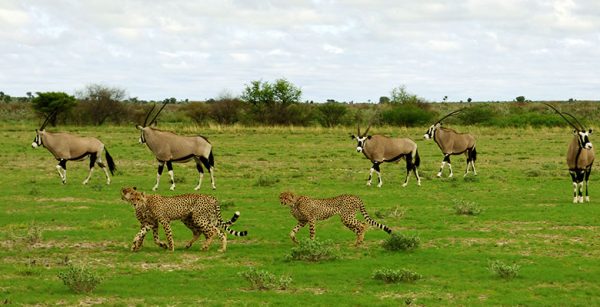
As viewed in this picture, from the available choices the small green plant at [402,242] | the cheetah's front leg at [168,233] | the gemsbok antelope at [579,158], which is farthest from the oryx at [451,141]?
the cheetah's front leg at [168,233]

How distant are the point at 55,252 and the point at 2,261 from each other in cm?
100

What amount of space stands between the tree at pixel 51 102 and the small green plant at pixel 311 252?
47.8 meters

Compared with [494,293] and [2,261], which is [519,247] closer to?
[494,293]

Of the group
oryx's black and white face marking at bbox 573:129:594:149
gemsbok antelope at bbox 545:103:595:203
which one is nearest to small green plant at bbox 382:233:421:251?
oryx's black and white face marking at bbox 573:129:594:149

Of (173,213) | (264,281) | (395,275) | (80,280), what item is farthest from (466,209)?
(80,280)

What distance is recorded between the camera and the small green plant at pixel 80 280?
35.0 ft

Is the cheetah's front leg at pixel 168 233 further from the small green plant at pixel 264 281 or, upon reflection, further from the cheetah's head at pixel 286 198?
the small green plant at pixel 264 281

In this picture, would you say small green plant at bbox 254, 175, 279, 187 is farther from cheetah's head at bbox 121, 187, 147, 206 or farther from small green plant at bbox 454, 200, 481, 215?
cheetah's head at bbox 121, 187, 147, 206

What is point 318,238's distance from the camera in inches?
564

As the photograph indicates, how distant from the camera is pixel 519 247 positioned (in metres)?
14.2

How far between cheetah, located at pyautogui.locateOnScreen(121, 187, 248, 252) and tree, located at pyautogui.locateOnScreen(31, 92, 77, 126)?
152 ft

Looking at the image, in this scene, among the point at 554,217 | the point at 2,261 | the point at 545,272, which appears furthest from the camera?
the point at 554,217

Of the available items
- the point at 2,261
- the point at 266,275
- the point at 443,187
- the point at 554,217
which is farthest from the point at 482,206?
the point at 2,261

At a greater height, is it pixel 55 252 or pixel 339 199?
pixel 339 199
